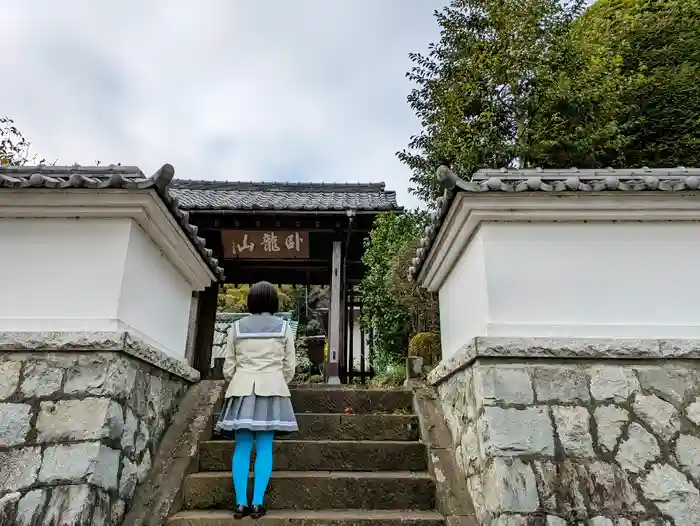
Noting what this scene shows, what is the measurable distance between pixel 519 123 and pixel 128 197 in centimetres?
672

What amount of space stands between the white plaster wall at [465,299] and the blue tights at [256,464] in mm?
1897

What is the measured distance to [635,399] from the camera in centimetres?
340

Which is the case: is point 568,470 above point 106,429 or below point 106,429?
below

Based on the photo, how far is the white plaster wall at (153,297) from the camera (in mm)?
3852

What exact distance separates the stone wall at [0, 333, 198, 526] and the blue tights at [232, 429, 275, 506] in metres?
0.83

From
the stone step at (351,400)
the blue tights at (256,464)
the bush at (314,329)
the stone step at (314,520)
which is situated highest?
the bush at (314,329)

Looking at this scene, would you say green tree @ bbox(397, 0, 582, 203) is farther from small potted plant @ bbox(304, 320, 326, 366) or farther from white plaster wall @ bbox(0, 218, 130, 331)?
small potted plant @ bbox(304, 320, 326, 366)

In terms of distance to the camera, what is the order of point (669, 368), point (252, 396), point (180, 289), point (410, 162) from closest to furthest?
point (669, 368) → point (252, 396) → point (180, 289) → point (410, 162)

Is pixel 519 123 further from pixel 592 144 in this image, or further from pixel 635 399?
pixel 635 399

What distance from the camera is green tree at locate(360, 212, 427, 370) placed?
25.6ft

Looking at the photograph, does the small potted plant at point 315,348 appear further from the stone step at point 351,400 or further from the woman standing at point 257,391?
the woman standing at point 257,391

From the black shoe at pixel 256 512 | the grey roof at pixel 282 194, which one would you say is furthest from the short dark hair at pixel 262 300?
the grey roof at pixel 282 194

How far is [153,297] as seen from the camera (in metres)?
4.39

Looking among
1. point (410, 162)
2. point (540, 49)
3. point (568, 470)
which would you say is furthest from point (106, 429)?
point (540, 49)
